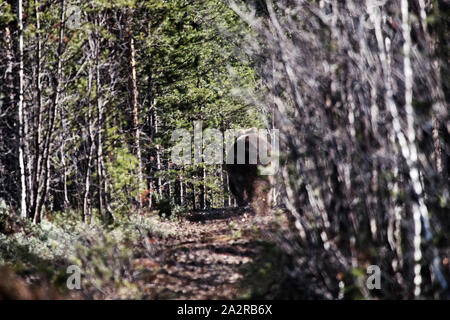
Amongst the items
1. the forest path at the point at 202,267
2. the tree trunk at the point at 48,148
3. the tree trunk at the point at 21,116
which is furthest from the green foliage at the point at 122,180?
the forest path at the point at 202,267

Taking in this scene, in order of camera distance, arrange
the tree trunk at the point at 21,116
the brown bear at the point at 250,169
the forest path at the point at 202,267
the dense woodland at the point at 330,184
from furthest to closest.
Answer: the brown bear at the point at 250,169
the tree trunk at the point at 21,116
the forest path at the point at 202,267
the dense woodland at the point at 330,184

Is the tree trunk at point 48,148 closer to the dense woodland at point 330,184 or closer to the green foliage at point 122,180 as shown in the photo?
the dense woodland at point 330,184

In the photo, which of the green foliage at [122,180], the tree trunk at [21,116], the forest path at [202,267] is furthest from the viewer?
the green foliage at [122,180]

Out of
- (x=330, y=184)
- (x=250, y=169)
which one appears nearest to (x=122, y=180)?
(x=250, y=169)

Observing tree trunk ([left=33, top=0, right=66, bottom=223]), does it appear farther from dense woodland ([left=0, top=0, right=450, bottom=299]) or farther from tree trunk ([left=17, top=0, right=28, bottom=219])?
dense woodland ([left=0, top=0, right=450, bottom=299])

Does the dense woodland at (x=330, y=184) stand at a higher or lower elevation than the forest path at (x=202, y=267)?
higher

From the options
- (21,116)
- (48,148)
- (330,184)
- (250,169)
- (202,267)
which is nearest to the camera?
(330,184)

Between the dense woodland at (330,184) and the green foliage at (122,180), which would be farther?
the green foliage at (122,180)

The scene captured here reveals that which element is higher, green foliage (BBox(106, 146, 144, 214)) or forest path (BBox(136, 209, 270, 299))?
green foliage (BBox(106, 146, 144, 214))

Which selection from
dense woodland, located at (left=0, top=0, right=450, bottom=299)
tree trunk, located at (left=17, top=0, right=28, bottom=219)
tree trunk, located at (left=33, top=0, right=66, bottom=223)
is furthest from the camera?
tree trunk, located at (left=17, top=0, right=28, bottom=219)

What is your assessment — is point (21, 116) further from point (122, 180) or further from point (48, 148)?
point (122, 180)

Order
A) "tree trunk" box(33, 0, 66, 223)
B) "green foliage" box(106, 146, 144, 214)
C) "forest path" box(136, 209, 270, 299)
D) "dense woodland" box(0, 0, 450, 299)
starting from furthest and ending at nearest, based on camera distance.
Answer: "green foliage" box(106, 146, 144, 214)
"tree trunk" box(33, 0, 66, 223)
"forest path" box(136, 209, 270, 299)
"dense woodland" box(0, 0, 450, 299)

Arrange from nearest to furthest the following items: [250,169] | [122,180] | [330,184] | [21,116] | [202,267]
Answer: [330,184] → [202,267] → [21,116] → [122,180] → [250,169]

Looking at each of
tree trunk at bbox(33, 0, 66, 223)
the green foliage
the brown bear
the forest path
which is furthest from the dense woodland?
the brown bear
